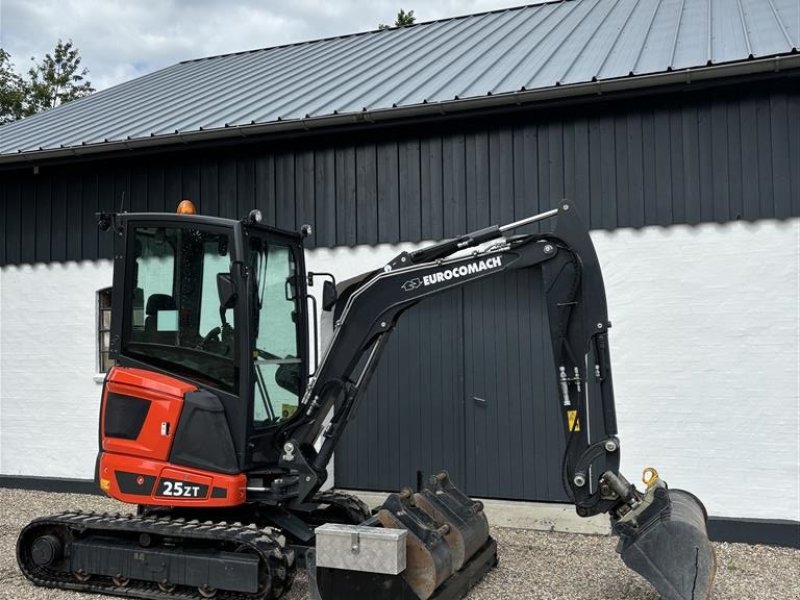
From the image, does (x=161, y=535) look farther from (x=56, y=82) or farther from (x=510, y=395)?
(x=56, y=82)

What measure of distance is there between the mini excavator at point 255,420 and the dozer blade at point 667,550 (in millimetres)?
130

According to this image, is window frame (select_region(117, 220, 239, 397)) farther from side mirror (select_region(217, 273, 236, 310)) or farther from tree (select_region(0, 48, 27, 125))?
tree (select_region(0, 48, 27, 125))

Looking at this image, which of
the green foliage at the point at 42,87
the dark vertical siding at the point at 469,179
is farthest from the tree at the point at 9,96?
the dark vertical siding at the point at 469,179

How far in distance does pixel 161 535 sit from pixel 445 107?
485 cm

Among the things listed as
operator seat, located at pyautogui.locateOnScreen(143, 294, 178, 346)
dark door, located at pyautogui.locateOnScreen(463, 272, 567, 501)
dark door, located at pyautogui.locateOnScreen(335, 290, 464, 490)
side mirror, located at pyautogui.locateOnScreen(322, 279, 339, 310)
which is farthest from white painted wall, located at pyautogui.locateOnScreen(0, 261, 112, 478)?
side mirror, located at pyautogui.locateOnScreen(322, 279, 339, 310)

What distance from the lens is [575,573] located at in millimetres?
6195

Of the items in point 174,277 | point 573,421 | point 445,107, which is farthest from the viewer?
point 445,107

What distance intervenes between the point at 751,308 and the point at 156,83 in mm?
11011

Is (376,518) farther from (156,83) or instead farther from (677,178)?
(156,83)

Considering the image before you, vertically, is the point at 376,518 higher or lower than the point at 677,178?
lower

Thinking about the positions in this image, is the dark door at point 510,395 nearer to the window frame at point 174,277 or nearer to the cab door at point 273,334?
the cab door at point 273,334

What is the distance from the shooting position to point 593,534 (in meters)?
7.41

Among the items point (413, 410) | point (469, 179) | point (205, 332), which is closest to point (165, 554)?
point (205, 332)

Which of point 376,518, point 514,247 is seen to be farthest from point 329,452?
point 514,247
